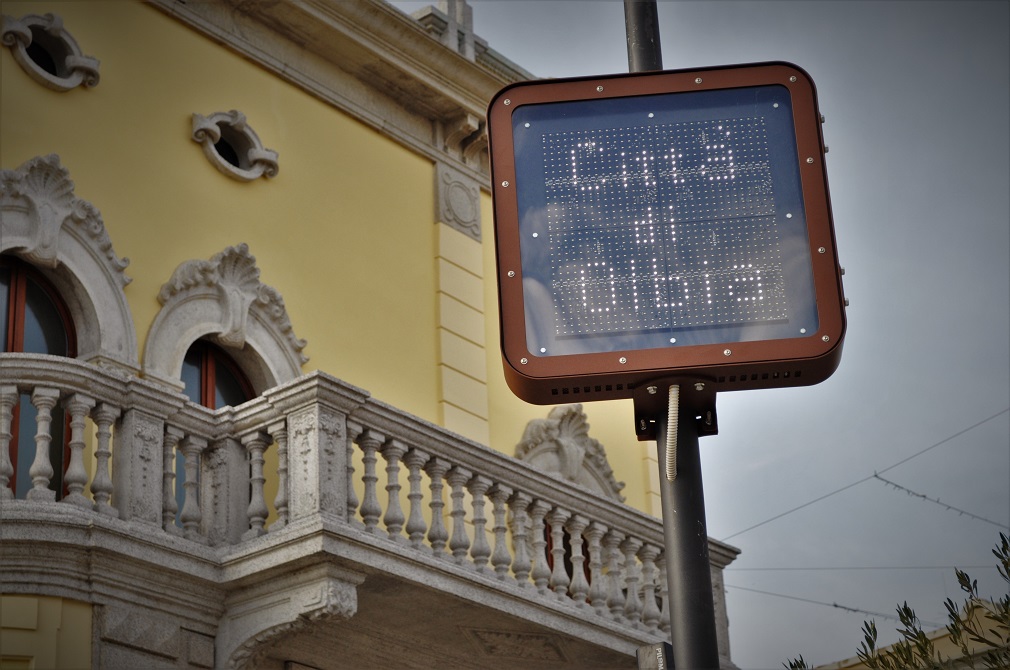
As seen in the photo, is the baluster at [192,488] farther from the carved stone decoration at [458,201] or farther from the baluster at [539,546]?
the carved stone decoration at [458,201]

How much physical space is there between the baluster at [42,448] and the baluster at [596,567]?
4344 mm

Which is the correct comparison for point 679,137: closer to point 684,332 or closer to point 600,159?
point 600,159

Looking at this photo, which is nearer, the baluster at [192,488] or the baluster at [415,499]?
the baluster at [192,488]

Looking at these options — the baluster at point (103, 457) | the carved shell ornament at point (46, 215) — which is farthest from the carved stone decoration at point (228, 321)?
the baluster at point (103, 457)

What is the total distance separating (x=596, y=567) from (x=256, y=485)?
305cm

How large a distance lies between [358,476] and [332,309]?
154 cm

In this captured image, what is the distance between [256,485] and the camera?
1074 cm

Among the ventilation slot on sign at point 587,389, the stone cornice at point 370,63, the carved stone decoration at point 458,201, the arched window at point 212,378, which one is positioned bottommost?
the ventilation slot on sign at point 587,389

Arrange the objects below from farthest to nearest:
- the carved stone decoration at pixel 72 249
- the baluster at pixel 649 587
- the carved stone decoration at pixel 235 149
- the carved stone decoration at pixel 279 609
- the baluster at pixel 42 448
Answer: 1. the carved stone decoration at pixel 235 149
2. the baluster at pixel 649 587
3. the carved stone decoration at pixel 72 249
4. the carved stone decoration at pixel 279 609
5. the baluster at pixel 42 448

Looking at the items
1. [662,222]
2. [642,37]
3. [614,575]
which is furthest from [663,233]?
[614,575]

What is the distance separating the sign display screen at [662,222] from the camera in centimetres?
407

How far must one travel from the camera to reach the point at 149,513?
10.2 metres

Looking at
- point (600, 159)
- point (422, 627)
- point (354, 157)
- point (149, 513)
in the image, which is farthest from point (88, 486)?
point (600, 159)

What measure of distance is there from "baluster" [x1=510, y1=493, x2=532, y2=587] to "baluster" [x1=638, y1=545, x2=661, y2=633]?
4.43 ft
